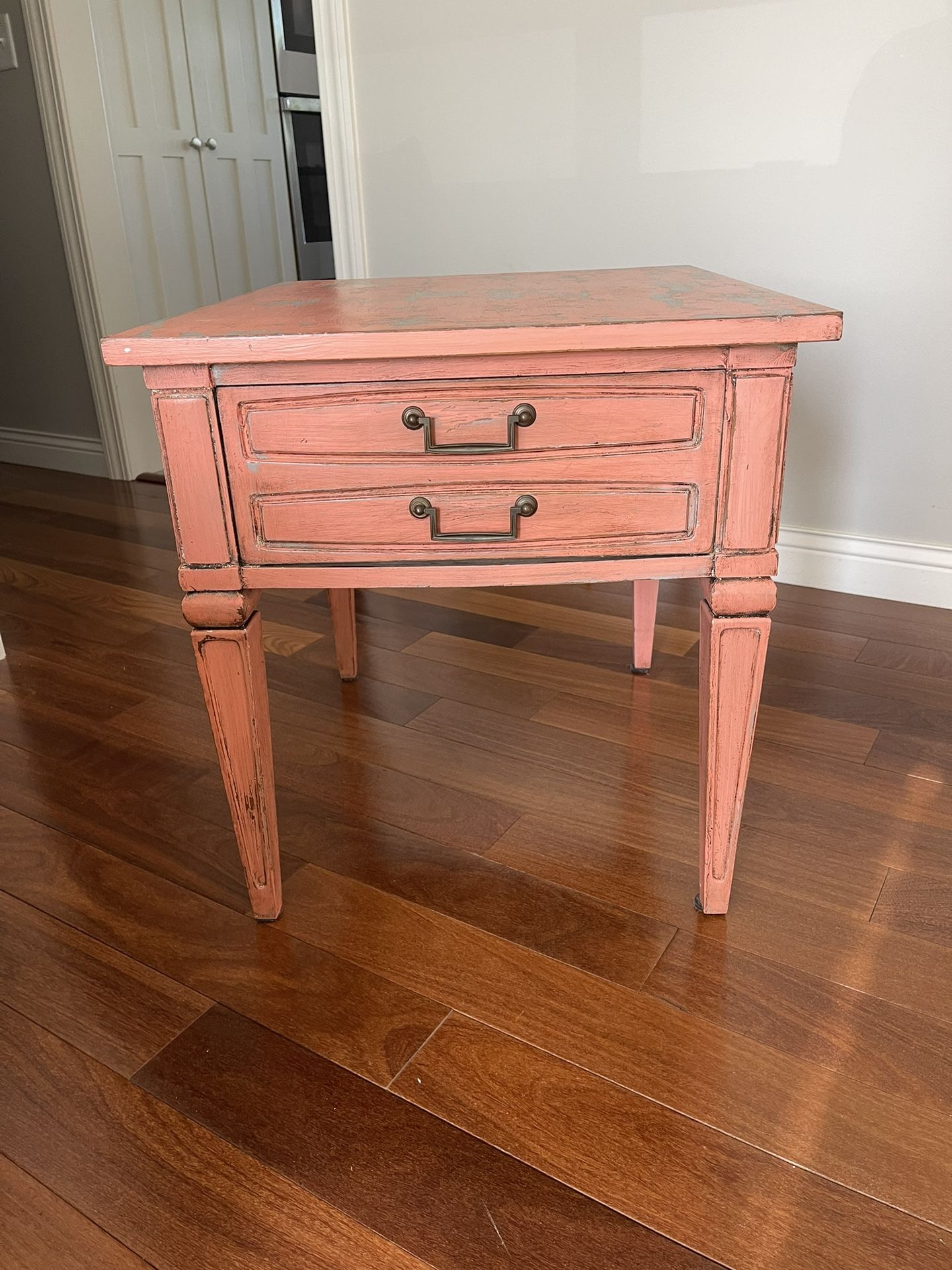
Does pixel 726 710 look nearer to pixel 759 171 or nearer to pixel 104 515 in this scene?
pixel 759 171

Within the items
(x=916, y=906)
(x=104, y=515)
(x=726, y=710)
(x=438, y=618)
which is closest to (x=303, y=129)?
(x=104, y=515)

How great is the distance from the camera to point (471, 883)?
1.06 metres

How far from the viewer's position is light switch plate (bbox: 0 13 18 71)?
2.44m

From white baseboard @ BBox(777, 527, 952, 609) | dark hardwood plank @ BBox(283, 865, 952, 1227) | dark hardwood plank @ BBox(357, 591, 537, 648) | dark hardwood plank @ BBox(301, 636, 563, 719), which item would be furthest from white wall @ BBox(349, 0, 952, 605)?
dark hardwood plank @ BBox(283, 865, 952, 1227)

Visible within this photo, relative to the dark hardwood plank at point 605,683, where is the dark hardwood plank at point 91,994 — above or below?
below

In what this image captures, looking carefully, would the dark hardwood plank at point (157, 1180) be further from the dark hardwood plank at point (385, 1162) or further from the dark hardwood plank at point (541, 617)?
the dark hardwood plank at point (541, 617)

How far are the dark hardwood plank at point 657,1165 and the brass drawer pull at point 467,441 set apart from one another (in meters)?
0.51

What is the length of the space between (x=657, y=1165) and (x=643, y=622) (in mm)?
820

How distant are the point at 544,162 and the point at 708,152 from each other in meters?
0.31

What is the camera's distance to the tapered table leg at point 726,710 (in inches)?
34.1

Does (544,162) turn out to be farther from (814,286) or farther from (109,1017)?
(109,1017)

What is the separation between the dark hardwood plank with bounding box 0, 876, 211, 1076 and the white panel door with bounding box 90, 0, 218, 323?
6.86 ft

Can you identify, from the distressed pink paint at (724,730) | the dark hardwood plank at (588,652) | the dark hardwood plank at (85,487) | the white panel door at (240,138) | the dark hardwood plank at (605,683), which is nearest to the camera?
the distressed pink paint at (724,730)

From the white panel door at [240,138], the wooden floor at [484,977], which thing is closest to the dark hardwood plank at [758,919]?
the wooden floor at [484,977]
